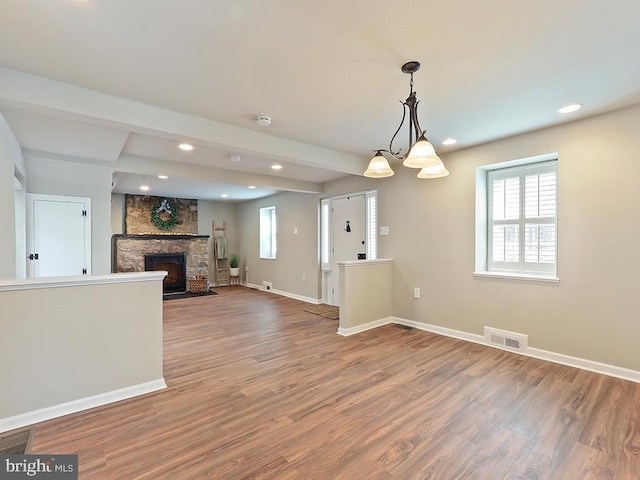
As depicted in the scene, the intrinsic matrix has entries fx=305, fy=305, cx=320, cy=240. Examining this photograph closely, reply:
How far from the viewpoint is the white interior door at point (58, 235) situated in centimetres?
395

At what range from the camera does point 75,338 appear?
7.55 ft

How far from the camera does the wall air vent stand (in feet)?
11.1

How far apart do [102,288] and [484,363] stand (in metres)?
3.61

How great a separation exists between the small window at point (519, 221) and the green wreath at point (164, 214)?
703 centimetres

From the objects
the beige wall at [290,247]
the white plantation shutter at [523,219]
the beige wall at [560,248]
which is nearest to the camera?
the beige wall at [560,248]

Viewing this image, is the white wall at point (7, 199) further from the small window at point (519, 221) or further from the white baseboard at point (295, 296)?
the small window at point (519, 221)

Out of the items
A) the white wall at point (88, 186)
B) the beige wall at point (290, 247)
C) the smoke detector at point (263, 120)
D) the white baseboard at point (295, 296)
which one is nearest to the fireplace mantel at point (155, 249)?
the beige wall at point (290, 247)

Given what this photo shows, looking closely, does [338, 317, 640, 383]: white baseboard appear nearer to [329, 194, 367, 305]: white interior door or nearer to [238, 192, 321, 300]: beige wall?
[329, 194, 367, 305]: white interior door

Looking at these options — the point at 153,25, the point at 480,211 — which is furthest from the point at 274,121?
the point at 480,211

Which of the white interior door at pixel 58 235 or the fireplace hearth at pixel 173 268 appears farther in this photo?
the fireplace hearth at pixel 173 268

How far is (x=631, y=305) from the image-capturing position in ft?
8.99

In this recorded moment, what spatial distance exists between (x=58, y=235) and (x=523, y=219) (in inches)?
233

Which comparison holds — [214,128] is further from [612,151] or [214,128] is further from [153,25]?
[612,151]

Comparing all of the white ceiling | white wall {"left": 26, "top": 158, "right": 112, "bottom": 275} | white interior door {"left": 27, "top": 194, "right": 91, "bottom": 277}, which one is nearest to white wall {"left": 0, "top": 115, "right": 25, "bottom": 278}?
the white ceiling
